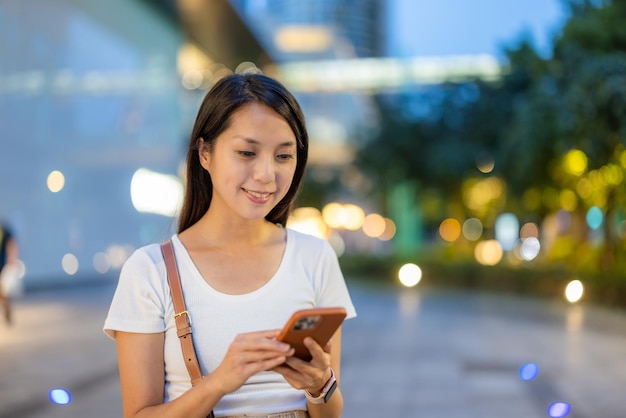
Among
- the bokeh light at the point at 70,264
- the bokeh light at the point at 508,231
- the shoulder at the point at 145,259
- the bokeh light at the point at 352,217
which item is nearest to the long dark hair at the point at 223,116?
the shoulder at the point at 145,259

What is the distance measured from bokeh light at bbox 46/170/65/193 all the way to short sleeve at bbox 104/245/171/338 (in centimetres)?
1605

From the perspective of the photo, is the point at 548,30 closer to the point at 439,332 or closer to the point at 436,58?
the point at 439,332

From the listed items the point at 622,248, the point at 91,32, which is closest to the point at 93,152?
the point at 91,32

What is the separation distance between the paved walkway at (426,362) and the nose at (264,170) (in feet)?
15.8

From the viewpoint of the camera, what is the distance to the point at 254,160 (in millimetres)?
2098

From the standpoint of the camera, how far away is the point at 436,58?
4722cm

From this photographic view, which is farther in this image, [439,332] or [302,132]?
[439,332]

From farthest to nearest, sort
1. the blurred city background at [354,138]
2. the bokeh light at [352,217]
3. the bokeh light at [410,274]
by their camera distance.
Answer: the bokeh light at [352,217]
the bokeh light at [410,274]
the blurred city background at [354,138]

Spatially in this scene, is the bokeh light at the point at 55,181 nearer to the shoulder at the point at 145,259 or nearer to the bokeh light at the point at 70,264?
the bokeh light at the point at 70,264

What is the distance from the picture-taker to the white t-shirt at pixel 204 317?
6.72 feet

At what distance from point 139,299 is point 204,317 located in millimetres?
158

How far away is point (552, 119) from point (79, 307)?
9917 mm

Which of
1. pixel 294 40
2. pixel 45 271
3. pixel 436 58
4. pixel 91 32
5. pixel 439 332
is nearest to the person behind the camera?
pixel 439 332

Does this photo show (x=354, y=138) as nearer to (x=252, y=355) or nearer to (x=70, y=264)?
(x=70, y=264)
